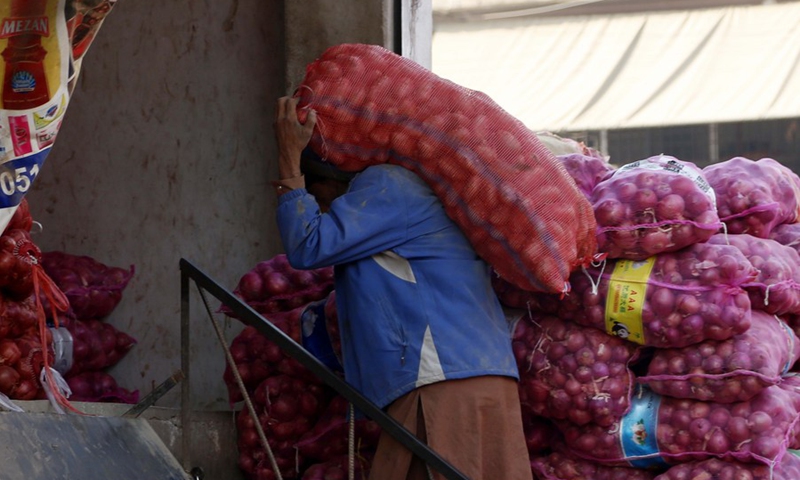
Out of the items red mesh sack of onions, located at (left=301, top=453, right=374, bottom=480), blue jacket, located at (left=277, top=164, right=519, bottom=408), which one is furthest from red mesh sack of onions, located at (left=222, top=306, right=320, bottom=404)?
blue jacket, located at (left=277, top=164, right=519, bottom=408)

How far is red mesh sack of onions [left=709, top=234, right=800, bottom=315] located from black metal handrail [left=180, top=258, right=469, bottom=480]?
1.35 m

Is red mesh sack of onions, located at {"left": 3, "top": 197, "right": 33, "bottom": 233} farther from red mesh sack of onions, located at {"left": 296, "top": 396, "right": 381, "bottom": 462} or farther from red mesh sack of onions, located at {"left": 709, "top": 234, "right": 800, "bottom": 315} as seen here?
red mesh sack of onions, located at {"left": 709, "top": 234, "right": 800, "bottom": 315}

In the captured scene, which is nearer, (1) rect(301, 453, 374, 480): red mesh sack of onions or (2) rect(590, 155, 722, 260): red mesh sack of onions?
(2) rect(590, 155, 722, 260): red mesh sack of onions

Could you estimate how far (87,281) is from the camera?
554 cm

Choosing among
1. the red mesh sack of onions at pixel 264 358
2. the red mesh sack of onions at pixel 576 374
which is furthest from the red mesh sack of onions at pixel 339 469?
the red mesh sack of onions at pixel 576 374

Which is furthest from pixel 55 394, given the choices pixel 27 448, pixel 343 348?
pixel 343 348

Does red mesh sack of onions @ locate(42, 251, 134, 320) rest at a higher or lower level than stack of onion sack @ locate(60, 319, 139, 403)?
higher

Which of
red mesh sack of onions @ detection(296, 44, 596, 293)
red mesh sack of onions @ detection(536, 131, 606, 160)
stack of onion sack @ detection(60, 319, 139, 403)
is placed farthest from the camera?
stack of onion sack @ detection(60, 319, 139, 403)

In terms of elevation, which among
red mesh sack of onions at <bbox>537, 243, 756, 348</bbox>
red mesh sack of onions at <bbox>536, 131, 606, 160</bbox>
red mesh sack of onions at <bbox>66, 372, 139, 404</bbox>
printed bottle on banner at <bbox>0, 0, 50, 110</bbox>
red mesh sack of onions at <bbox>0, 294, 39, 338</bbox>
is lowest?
red mesh sack of onions at <bbox>66, 372, 139, 404</bbox>

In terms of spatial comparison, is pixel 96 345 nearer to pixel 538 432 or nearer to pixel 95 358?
pixel 95 358

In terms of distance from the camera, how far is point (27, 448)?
10.9ft

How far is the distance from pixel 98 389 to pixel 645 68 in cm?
654

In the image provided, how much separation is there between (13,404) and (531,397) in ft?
5.77

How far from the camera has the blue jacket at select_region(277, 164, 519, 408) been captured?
11.8ft
